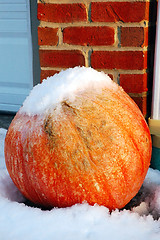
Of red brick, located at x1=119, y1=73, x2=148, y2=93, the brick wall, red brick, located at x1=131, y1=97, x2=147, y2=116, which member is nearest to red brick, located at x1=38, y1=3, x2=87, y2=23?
the brick wall

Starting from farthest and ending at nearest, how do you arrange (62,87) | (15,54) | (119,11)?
(15,54), (119,11), (62,87)

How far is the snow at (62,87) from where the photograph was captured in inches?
51.4

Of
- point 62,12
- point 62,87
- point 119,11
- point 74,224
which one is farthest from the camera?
point 62,12

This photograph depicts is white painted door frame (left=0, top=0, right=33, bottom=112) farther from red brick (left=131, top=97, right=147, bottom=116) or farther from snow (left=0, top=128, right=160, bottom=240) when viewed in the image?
snow (left=0, top=128, right=160, bottom=240)

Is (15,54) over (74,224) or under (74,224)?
over

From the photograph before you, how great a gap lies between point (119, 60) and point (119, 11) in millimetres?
252

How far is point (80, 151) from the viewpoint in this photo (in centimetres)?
122

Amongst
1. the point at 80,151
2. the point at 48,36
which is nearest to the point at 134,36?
the point at 48,36

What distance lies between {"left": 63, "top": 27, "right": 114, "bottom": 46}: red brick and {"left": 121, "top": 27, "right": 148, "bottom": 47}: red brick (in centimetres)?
6

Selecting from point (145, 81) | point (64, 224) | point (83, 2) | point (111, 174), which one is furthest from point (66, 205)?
point (83, 2)

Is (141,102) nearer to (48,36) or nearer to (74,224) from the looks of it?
(48,36)

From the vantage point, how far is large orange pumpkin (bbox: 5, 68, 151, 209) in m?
1.23

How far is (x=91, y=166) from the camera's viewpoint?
48.1 inches

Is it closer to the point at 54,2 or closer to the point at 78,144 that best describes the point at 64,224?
the point at 78,144
